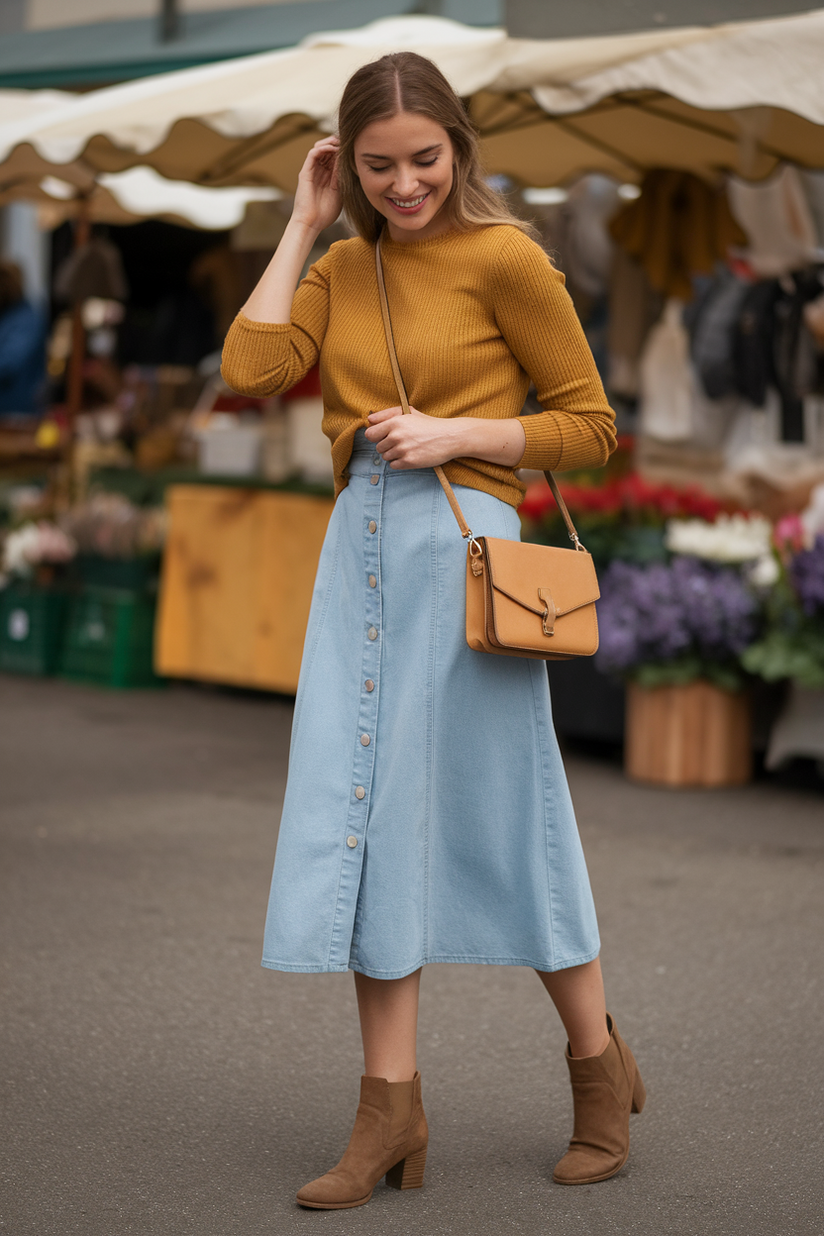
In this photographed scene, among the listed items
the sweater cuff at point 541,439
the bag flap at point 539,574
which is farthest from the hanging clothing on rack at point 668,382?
the sweater cuff at point 541,439

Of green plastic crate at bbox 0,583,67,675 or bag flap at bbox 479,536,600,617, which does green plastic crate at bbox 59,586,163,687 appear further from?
bag flap at bbox 479,536,600,617

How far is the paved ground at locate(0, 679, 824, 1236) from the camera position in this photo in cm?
274

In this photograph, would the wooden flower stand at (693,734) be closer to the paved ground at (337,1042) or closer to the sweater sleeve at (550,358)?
the paved ground at (337,1042)

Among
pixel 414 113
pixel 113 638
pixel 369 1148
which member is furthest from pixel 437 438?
pixel 113 638

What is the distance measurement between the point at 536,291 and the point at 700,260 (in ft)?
16.3

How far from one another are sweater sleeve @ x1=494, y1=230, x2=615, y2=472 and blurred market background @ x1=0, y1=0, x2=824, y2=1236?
1.31 meters

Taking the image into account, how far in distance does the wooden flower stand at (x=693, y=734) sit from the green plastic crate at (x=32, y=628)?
153 inches

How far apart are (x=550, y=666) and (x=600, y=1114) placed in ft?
14.3

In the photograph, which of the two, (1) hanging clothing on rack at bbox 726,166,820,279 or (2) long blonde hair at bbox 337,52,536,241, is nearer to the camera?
(2) long blonde hair at bbox 337,52,536,241

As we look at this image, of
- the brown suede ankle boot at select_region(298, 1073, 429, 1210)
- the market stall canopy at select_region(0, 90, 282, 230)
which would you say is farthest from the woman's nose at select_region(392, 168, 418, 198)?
the market stall canopy at select_region(0, 90, 282, 230)

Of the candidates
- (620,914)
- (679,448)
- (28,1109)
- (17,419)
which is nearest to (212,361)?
(17,419)

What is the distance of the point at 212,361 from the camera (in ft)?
39.5

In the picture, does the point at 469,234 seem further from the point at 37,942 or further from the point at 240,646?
the point at 240,646

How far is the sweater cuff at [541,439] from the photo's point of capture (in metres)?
2.64
